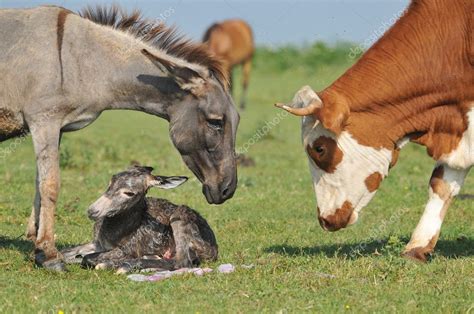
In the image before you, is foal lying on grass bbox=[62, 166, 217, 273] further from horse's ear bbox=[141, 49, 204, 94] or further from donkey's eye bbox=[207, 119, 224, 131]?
horse's ear bbox=[141, 49, 204, 94]

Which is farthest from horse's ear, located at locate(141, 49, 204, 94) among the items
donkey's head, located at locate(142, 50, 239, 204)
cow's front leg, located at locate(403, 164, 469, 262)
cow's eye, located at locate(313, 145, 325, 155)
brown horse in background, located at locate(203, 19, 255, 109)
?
brown horse in background, located at locate(203, 19, 255, 109)

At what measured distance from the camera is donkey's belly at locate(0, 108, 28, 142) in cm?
774

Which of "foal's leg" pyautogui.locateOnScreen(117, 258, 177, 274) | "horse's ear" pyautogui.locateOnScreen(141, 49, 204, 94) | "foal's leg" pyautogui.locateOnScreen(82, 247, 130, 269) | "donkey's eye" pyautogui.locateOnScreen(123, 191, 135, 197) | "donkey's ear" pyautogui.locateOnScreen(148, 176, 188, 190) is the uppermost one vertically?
"horse's ear" pyautogui.locateOnScreen(141, 49, 204, 94)

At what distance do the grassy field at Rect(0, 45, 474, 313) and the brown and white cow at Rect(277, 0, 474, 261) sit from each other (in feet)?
2.42

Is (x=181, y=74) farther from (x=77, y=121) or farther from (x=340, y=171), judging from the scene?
(x=340, y=171)

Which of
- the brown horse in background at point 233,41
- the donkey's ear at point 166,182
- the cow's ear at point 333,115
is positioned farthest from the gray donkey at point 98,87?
the brown horse in background at point 233,41

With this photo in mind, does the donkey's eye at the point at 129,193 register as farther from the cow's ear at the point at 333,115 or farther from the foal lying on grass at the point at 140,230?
the cow's ear at the point at 333,115

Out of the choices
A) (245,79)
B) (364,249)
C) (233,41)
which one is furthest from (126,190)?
(233,41)

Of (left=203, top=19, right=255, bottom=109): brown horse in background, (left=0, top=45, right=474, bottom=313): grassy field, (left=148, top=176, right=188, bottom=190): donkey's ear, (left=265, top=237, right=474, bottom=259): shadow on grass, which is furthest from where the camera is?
(left=203, top=19, right=255, bottom=109): brown horse in background

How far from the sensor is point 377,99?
24.5ft

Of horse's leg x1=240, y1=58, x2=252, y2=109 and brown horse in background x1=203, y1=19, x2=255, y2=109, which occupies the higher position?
brown horse in background x1=203, y1=19, x2=255, y2=109

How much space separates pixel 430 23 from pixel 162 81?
2.21 m

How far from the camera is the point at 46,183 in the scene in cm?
766

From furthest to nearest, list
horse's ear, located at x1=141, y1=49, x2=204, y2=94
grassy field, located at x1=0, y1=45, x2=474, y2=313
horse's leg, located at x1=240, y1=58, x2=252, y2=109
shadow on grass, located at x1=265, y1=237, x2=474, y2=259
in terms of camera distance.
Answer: horse's leg, located at x1=240, y1=58, x2=252, y2=109 < shadow on grass, located at x1=265, y1=237, x2=474, y2=259 < horse's ear, located at x1=141, y1=49, x2=204, y2=94 < grassy field, located at x1=0, y1=45, x2=474, y2=313
